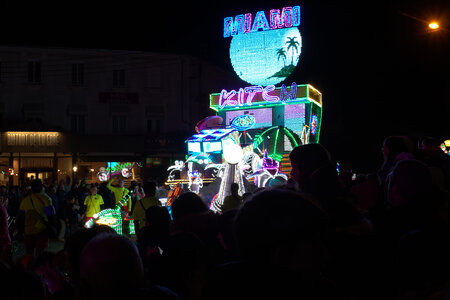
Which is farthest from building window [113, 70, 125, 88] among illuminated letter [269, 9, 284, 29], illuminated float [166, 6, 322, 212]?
illuminated letter [269, 9, 284, 29]

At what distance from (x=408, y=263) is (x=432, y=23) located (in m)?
9.13

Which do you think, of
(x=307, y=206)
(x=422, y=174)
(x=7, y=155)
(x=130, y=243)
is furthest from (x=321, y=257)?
(x=7, y=155)

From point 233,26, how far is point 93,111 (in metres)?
11.8

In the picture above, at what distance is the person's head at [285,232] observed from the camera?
6.08ft

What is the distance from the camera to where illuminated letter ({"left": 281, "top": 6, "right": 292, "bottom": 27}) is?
25.3 metres

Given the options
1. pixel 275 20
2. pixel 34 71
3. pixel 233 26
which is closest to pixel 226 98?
pixel 233 26

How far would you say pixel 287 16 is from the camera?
25.5 meters

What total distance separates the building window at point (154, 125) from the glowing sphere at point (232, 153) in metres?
17.9

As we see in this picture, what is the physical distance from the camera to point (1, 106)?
31.7 metres

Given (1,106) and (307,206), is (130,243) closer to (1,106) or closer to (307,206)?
(307,206)

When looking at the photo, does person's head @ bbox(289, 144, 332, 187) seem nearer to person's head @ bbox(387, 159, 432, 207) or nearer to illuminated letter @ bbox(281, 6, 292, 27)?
person's head @ bbox(387, 159, 432, 207)

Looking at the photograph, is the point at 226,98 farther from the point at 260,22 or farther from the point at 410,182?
the point at 410,182

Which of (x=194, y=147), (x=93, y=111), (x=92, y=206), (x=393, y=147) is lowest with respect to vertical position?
(x=92, y=206)

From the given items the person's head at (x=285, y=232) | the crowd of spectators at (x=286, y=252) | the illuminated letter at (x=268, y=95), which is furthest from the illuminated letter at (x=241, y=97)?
the person's head at (x=285, y=232)
